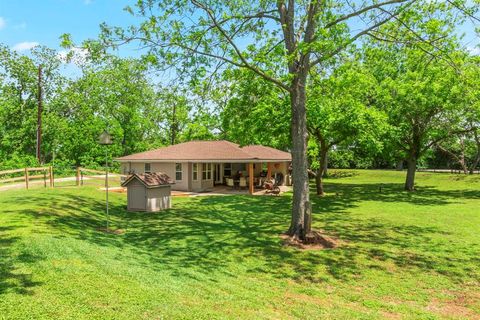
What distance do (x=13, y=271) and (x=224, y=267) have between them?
410 cm

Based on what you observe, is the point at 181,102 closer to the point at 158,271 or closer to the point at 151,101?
the point at 158,271

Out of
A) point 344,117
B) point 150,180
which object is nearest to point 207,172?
point 150,180

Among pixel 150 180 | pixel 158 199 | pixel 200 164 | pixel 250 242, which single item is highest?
pixel 200 164

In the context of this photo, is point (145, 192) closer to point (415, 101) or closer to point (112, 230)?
point (112, 230)

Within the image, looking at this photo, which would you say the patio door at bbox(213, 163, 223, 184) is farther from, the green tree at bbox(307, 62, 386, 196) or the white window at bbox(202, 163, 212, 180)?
the green tree at bbox(307, 62, 386, 196)

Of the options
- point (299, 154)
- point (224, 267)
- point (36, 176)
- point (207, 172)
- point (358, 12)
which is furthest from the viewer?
point (207, 172)

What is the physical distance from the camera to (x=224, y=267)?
7996mm

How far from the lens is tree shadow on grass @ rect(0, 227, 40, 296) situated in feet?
17.8

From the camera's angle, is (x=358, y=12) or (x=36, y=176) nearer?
(x=358, y=12)

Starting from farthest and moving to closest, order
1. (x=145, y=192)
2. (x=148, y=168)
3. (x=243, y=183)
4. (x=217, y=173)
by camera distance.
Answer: (x=217, y=173) → (x=148, y=168) → (x=243, y=183) → (x=145, y=192)

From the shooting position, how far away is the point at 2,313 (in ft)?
15.4

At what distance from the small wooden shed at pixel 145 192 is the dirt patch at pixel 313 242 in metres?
7.54

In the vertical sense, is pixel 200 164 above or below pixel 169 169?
above

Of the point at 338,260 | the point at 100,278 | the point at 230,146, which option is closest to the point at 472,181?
the point at 230,146
